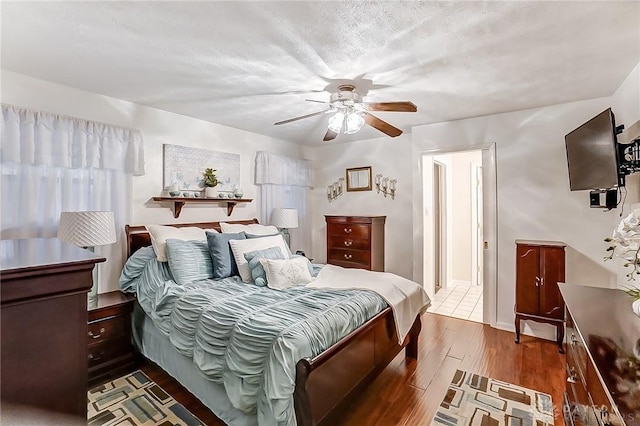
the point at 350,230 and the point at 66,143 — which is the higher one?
the point at 66,143

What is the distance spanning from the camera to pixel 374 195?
186 inches

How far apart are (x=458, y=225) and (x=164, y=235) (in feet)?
15.4

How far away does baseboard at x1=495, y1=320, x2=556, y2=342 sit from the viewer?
10.7 ft

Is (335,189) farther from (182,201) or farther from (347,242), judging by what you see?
(182,201)

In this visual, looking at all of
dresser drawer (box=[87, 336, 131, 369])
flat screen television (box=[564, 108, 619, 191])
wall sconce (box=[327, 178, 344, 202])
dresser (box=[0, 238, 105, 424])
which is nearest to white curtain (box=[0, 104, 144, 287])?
dresser drawer (box=[87, 336, 131, 369])

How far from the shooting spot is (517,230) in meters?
3.48

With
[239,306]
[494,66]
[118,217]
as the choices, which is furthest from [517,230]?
[118,217]

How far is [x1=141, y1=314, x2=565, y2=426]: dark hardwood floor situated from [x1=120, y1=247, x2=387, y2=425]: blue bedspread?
0.52m

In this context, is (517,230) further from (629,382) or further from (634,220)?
(629,382)

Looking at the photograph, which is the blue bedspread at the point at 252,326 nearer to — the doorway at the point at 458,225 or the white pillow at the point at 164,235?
the white pillow at the point at 164,235

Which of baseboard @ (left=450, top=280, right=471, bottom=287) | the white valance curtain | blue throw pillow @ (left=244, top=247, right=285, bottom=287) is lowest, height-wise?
baseboard @ (left=450, top=280, right=471, bottom=287)

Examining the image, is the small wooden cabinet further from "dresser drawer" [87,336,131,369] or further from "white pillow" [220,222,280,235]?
"dresser drawer" [87,336,131,369]

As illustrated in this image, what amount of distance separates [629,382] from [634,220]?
2.63 ft

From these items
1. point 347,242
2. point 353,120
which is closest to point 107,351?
point 353,120
